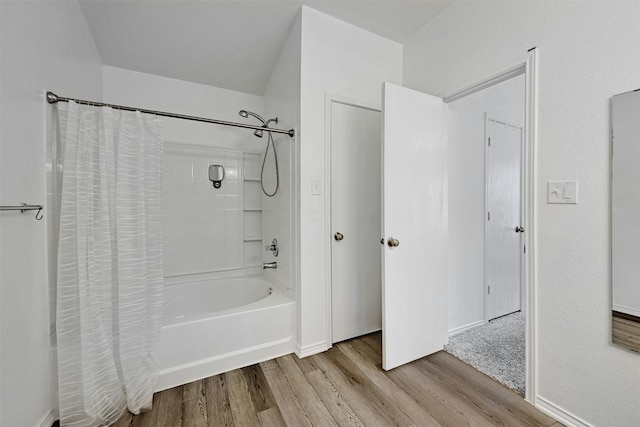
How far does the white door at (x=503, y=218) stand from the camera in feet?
8.00

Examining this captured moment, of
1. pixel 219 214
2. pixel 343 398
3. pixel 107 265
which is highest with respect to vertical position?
pixel 219 214

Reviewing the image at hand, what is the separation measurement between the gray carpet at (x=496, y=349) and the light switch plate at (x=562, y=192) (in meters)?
1.14

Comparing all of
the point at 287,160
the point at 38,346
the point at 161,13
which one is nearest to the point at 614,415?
the point at 287,160

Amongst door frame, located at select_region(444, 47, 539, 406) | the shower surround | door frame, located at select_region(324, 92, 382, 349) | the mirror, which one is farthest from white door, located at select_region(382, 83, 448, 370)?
the mirror

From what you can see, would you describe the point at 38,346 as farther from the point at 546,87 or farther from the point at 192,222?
the point at 546,87

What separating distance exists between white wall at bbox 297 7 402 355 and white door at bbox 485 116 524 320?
4.94 ft

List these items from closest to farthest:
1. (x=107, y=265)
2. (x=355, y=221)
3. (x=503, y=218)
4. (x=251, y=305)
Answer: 1. (x=107, y=265)
2. (x=251, y=305)
3. (x=355, y=221)
4. (x=503, y=218)

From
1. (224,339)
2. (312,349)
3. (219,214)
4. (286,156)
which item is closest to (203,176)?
(219,214)

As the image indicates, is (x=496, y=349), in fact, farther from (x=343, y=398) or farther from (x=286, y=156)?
(x=286, y=156)

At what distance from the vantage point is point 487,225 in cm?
241

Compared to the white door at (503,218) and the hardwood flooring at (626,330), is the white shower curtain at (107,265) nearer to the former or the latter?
the hardwood flooring at (626,330)

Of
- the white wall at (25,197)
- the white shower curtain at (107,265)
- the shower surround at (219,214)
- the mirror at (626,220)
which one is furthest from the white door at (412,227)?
the white wall at (25,197)

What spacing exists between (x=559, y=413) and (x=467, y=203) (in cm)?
148

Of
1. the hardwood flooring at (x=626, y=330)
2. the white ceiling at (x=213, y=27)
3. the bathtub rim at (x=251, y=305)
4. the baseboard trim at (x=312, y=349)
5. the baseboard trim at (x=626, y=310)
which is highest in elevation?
the white ceiling at (x=213, y=27)
